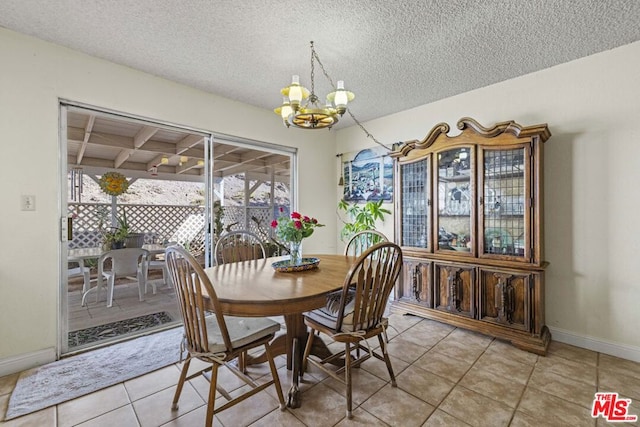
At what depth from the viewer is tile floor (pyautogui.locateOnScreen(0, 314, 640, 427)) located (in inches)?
60.4

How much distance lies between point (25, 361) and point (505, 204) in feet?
13.2

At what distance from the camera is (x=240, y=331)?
1611 mm

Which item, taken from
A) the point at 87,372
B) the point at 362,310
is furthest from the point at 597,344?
the point at 87,372

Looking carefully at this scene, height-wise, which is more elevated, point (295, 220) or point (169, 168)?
point (169, 168)

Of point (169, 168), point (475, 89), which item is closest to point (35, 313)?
point (169, 168)

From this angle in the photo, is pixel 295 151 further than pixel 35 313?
Yes

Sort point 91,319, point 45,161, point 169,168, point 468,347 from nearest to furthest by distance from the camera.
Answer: point 45,161 → point 468,347 → point 91,319 → point 169,168

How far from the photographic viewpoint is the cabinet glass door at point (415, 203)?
2.96 meters

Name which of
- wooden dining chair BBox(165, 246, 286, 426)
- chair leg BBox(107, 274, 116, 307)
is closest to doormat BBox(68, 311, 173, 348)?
chair leg BBox(107, 274, 116, 307)

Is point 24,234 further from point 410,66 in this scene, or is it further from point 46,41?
point 410,66

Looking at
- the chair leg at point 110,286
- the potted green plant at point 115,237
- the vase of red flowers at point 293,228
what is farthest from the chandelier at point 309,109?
the chair leg at point 110,286

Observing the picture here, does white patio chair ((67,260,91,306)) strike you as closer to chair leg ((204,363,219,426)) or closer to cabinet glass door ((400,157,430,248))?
chair leg ((204,363,219,426))

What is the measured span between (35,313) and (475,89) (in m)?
4.45

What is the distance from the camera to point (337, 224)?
14.5ft
